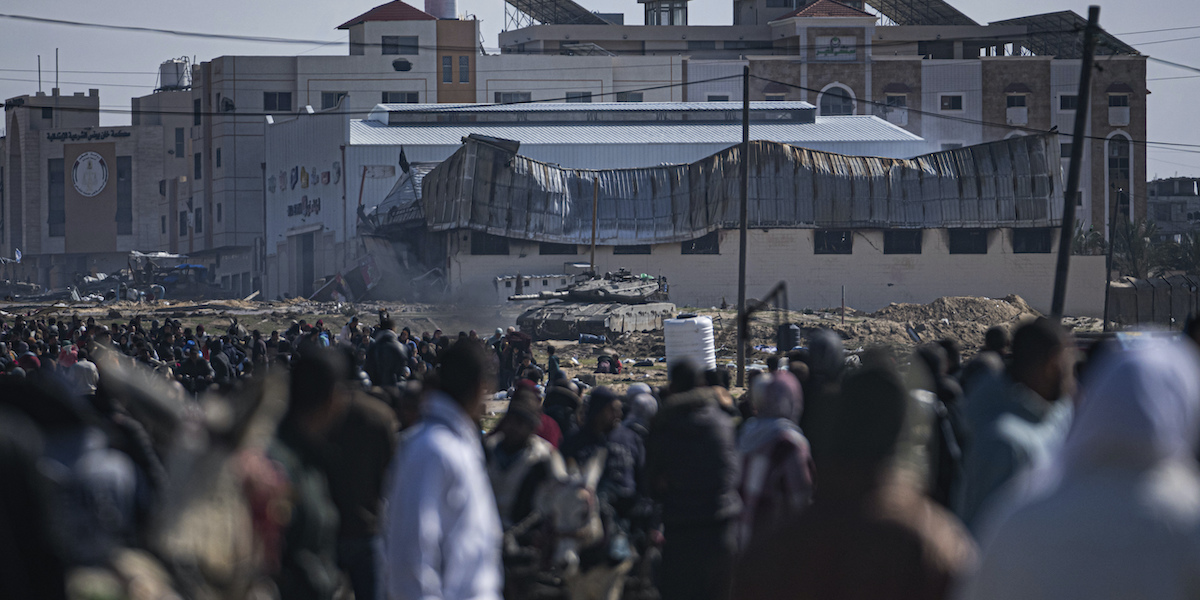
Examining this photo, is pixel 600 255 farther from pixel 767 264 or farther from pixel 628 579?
pixel 628 579

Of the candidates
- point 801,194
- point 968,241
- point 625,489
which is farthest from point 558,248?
point 625,489

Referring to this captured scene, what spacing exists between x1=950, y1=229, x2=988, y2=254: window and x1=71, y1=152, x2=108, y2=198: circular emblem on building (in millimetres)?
60018

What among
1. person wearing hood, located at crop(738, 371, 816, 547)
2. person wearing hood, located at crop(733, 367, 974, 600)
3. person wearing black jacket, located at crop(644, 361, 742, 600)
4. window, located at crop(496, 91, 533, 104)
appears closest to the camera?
person wearing hood, located at crop(733, 367, 974, 600)

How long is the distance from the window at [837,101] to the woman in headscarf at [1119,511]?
71.0 metres

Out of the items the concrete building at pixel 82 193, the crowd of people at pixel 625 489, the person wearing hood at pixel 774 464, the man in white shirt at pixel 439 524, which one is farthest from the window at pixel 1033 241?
the concrete building at pixel 82 193

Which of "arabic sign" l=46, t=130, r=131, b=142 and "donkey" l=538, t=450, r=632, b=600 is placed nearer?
"donkey" l=538, t=450, r=632, b=600

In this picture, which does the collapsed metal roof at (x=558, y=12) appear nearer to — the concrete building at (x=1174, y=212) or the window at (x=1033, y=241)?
the window at (x=1033, y=241)

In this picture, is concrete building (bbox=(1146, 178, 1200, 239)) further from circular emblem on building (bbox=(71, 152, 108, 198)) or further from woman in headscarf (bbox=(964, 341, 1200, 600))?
woman in headscarf (bbox=(964, 341, 1200, 600))

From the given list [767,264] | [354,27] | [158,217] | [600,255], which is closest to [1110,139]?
[767,264]

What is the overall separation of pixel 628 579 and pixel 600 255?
42005 millimetres

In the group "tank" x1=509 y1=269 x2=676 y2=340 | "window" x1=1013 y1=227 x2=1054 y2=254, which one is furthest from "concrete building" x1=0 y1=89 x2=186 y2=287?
"window" x1=1013 y1=227 x2=1054 y2=254

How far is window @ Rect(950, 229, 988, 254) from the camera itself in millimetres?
50438

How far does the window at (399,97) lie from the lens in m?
71.1

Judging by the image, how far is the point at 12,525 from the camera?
347 centimetres
